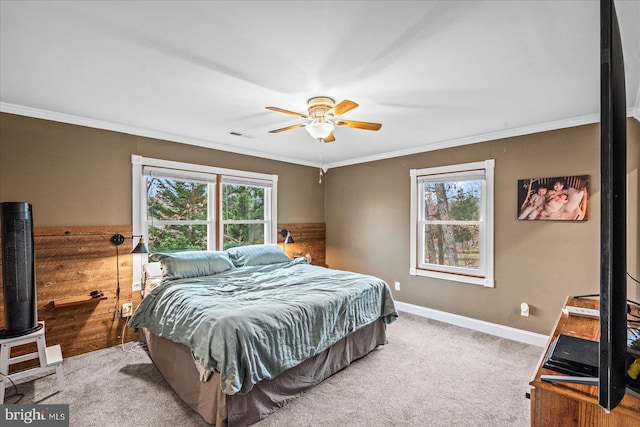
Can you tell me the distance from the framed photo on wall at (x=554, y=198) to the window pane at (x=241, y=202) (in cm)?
346

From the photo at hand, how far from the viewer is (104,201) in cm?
331

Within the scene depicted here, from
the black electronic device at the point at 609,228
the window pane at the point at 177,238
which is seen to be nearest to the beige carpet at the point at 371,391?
the window pane at the point at 177,238

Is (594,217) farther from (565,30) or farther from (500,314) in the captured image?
(565,30)

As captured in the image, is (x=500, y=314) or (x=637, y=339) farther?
(x=500, y=314)

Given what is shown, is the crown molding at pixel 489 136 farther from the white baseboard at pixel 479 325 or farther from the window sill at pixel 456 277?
the white baseboard at pixel 479 325

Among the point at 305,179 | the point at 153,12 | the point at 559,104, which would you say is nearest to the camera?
the point at 153,12

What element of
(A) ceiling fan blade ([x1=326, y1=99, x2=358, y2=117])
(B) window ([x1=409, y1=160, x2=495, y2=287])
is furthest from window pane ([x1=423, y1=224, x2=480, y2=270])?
(A) ceiling fan blade ([x1=326, y1=99, x2=358, y2=117])

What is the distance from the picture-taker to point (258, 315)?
2.23 meters

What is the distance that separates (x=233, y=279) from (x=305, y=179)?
260 cm

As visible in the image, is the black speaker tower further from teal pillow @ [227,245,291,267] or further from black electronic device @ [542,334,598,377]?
black electronic device @ [542,334,598,377]

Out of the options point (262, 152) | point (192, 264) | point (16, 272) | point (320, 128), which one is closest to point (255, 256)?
point (192, 264)

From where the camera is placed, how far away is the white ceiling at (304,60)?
1570 mm

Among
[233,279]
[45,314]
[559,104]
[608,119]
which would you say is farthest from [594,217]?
[45,314]

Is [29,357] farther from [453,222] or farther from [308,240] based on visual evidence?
[453,222]
